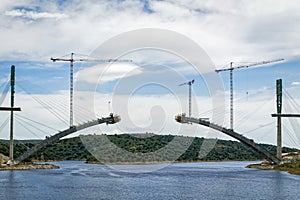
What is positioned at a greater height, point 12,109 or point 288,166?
point 12,109

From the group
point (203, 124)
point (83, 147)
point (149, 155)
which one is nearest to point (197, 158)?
point (149, 155)

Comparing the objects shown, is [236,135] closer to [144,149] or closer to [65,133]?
[65,133]

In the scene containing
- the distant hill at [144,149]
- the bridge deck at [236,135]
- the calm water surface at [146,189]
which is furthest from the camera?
the distant hill at [144,149]

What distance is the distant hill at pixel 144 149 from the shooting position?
96000mm

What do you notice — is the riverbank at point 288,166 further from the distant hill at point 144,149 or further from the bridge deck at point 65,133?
the distant hill at point 144,149

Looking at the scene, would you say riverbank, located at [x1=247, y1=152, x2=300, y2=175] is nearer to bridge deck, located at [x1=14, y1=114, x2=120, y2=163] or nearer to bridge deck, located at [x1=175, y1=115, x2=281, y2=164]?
bridge deck, located at [x1=175, y1=115, x2=281, y2=164]

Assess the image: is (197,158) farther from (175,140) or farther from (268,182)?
(268,182)

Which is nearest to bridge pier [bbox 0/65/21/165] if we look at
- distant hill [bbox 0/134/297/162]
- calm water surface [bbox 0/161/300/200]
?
calm water surface [bbox 0/161/300/200]

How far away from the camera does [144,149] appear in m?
101

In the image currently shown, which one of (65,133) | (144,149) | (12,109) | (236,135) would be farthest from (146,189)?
(144,149)

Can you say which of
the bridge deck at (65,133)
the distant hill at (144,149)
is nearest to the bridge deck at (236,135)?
the bridge deck at (65,133)

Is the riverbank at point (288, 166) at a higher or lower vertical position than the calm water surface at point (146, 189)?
higher

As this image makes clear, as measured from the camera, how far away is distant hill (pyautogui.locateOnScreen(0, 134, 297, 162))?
315 ft

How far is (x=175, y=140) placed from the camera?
4631 inches
